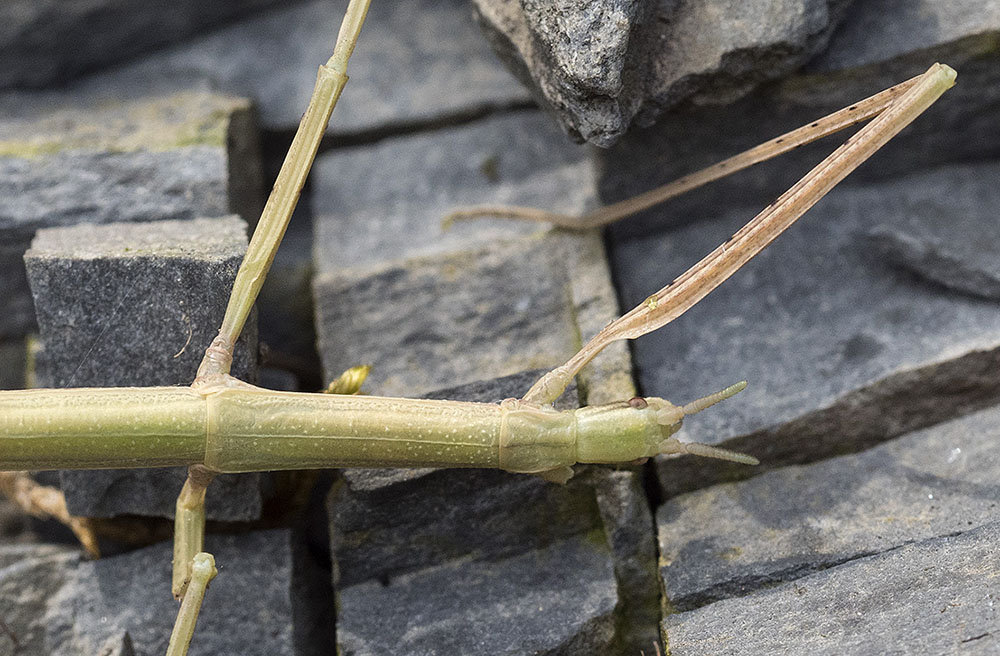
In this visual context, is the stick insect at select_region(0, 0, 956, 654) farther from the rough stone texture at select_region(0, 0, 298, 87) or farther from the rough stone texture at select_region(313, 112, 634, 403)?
the rough stone texture at select_region(0, 0, 298, 87)

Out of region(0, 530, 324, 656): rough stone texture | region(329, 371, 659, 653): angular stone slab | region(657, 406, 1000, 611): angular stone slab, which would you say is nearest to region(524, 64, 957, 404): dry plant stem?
region(329, 371, 659, 653): angular stone slab

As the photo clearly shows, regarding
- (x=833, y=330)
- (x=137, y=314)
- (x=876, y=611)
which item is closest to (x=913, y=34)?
(x=833, y=330)

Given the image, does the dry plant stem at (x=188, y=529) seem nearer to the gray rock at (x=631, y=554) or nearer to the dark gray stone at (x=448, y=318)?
the dark gray stone at (x=448, y=318)

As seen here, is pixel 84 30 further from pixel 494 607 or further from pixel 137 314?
pixel 494 607

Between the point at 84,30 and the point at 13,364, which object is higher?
the point at 84,30

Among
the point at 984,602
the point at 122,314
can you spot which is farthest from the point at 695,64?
the point at 122,314

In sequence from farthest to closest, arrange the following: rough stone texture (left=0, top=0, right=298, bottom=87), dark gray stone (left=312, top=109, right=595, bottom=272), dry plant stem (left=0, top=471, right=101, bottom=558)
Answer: rough stone texture (left=0, top=0, right=298, bottom=87) → dark gray stone (left=312, top=109, right=595, bottom=272) → dry plant stem (left=0, top=471, right=101, bottom=558)

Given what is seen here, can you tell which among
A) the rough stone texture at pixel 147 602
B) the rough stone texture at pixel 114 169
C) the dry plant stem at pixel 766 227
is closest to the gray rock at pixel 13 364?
the rough stone texture at pixel 114 169
